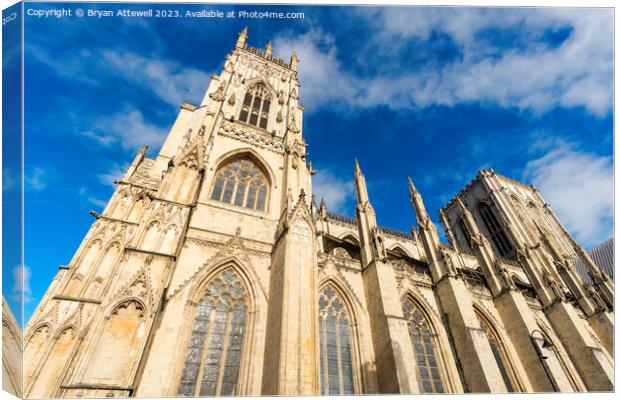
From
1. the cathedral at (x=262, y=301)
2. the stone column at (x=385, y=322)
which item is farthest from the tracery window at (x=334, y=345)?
the stone column at (x=385, y=322)

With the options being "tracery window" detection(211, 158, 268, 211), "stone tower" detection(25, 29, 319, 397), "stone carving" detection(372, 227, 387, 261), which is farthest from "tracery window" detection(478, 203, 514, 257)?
"tracery window" detection(211, 158, 268, 211)

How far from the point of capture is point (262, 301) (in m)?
9.55

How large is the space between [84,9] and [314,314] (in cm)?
853

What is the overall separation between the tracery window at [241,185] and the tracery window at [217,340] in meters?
3.91

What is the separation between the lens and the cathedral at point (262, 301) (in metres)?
6.75

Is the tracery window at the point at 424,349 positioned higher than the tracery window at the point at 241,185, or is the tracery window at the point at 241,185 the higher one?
the tracery window at the point at 241,185

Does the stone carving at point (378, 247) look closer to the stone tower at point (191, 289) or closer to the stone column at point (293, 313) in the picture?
the stone column at point (293, 313)

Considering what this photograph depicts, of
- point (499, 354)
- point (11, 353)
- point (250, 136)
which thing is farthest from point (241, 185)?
point (499, 354)

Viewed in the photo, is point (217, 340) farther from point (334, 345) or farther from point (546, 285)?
point (546, 285)

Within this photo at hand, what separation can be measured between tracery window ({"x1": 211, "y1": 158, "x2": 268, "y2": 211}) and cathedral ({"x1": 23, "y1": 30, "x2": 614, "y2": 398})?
0.08 metres

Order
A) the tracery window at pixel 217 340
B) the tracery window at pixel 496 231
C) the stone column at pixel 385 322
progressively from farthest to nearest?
the tracery window at pixel 496 231 < the stone column at pixel 385 322 < the tracery window at pixel 217 340

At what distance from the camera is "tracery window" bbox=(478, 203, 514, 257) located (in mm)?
31823

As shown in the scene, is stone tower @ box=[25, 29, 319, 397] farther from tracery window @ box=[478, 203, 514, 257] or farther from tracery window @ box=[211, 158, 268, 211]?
tracery window @ box=[478, 203, 514, 257]

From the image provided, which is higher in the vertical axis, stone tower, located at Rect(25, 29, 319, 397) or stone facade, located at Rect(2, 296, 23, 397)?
stone tower, located at Rect(25, 29, 319, 397)
